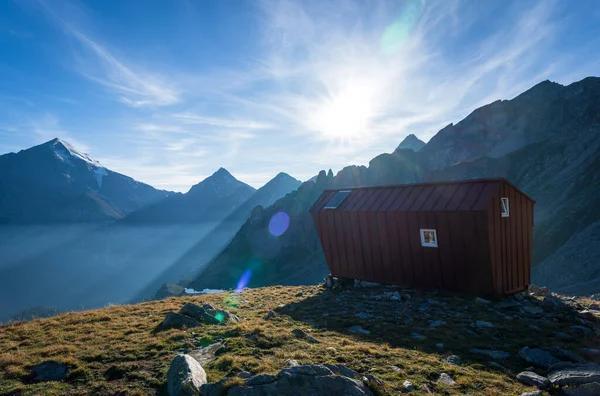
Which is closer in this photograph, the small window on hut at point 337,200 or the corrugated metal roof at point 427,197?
the corrugated metal roof at point 427,197

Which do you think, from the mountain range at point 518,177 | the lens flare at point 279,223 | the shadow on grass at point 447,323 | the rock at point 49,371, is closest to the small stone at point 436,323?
the shadow on grass at point 447,323

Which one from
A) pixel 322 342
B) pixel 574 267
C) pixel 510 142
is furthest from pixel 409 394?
pixel 510 142

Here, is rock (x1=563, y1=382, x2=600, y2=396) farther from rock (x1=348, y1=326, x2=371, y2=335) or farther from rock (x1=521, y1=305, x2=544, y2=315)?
rock (x1=521, y1=305, x2=544, y2=315)

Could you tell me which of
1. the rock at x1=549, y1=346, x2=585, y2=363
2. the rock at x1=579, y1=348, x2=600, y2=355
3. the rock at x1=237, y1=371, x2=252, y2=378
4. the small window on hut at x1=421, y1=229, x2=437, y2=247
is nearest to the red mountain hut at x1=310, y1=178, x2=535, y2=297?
the small window on hut at x1=421, y1=229, x2=437, y2=247

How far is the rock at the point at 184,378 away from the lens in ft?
20.4

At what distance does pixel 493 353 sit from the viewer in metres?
8.94

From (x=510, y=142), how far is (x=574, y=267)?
311ft

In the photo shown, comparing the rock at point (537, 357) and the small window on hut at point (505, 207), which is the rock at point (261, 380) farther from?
the small window on hut at point (505, 207)

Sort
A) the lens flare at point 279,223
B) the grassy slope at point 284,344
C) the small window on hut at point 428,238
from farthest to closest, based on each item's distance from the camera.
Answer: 1. the lens flare at point 279,223
2. the small window on hut at point 428,238
3. the grassy slope at point 284,344

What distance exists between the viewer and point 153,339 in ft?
32.3

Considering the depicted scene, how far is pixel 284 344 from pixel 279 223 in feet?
496

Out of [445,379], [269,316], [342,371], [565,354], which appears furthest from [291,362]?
[565,354]

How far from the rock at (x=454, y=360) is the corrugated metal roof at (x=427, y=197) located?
26.1 feet

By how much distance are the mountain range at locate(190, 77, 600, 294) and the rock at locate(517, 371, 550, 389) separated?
34509 millimetres
